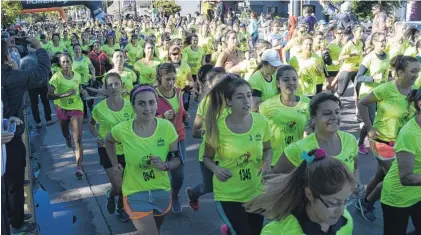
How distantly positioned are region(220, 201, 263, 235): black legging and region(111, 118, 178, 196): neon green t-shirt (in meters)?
0.56

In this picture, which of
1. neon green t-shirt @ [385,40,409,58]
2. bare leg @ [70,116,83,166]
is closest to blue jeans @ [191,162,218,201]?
bare leg @ [70,116,83,166]

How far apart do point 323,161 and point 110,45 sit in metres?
12.2

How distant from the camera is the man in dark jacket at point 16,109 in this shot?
14.8 feet

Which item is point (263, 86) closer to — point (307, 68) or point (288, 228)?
point (307, 68)

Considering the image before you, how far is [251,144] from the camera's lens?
3.80 meters

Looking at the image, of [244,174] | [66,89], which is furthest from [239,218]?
[66,89]

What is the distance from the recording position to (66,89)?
7.76 m

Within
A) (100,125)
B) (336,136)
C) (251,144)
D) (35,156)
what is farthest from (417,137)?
(35,156)

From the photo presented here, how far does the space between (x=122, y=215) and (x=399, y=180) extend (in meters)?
3.05

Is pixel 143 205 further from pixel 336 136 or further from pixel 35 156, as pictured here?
pixel 35 156

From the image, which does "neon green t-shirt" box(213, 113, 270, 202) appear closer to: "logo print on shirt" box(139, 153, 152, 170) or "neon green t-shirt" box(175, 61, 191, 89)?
"logo print on shirt" box(139, 153, 152, 170)

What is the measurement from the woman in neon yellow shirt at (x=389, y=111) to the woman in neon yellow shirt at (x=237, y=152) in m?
1.46

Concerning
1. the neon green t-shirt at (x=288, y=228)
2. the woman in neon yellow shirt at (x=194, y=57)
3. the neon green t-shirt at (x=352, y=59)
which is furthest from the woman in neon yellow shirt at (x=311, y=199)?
the woman in neon yellow shirt at (x=194, y=57)

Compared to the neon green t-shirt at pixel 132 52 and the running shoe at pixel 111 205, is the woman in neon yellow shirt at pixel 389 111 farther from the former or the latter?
the neon green t-shirt at pixel 132 52
